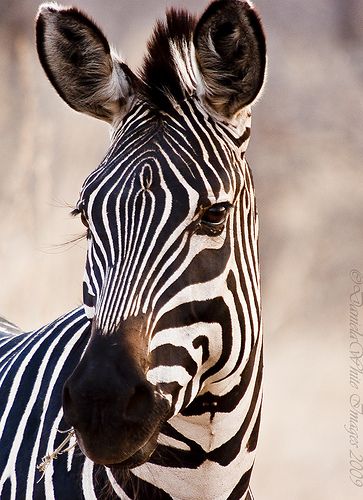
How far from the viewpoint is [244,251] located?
2.74 metres

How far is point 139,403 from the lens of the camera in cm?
228

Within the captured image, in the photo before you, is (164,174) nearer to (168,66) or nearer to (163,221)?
(163,221)

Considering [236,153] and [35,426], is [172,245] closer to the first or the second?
[236,153]

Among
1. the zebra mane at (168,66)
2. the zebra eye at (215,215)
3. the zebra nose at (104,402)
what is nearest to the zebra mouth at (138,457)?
the zebra nose at (104,402)

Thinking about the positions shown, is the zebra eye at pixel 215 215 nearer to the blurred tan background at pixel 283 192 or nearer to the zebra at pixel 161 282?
the zebra at pixel 161 282

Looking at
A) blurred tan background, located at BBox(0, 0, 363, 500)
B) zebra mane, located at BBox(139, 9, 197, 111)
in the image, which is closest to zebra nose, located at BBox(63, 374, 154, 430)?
zebra mane, located at BBox(139, 9, 197, 111)

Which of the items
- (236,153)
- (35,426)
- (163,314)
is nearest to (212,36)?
(236,153)

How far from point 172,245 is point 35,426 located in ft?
3.34

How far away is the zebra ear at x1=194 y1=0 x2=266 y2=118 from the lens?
2637 millimetres

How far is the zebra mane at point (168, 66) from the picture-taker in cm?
274

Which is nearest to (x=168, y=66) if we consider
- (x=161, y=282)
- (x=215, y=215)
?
(x=215, y=215)

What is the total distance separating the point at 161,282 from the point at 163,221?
17 centimetres

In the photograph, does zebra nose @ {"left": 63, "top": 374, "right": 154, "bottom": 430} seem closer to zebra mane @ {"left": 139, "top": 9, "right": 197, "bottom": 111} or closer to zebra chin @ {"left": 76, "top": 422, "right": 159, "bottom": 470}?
zebra chin @ {"left": 76, "top": 422, "right": 159, "bottom": 470}

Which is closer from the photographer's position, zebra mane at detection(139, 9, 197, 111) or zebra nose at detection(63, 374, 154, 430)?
zebra nose at detection(63, 374, 154, 430)
